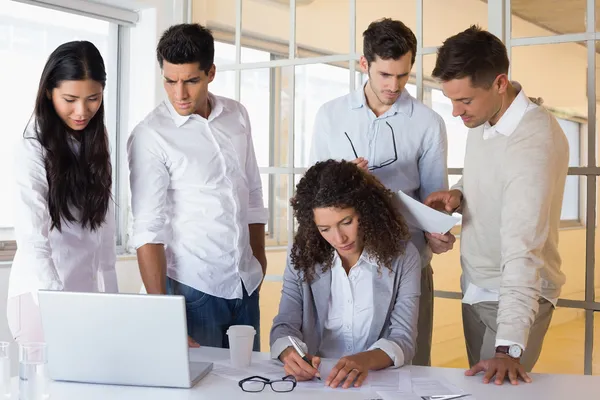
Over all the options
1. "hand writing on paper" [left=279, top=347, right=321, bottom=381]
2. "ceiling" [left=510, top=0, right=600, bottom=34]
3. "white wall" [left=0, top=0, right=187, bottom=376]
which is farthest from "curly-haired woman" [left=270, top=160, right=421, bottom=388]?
"white wall" [left=0, top=0, right=187, bottom=376]

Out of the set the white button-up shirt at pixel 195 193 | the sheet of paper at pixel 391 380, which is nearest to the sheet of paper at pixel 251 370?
the sheet of paper at pixel 391 380

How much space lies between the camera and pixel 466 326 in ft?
7.66

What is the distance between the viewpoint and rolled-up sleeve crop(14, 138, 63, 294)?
1.99m

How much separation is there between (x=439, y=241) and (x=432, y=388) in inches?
28.6

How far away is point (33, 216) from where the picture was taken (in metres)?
2.02

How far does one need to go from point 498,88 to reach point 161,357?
120 centimetres

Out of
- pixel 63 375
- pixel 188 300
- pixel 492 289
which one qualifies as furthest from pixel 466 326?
pixel 63 375

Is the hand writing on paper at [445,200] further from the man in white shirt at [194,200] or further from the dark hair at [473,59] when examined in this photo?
the man in white shirt at [194,200]

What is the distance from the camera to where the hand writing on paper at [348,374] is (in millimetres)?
1804

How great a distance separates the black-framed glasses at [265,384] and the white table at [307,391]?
17mm

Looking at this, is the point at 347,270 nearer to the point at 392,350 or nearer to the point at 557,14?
the point at 392,350

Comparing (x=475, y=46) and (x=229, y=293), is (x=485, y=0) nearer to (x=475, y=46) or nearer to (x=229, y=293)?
(x=475, y=46)

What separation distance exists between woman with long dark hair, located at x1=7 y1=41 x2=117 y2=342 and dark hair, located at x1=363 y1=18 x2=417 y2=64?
880 mm

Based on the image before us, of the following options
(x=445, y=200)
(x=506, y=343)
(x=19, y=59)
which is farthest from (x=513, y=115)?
(x=19, y=59)
